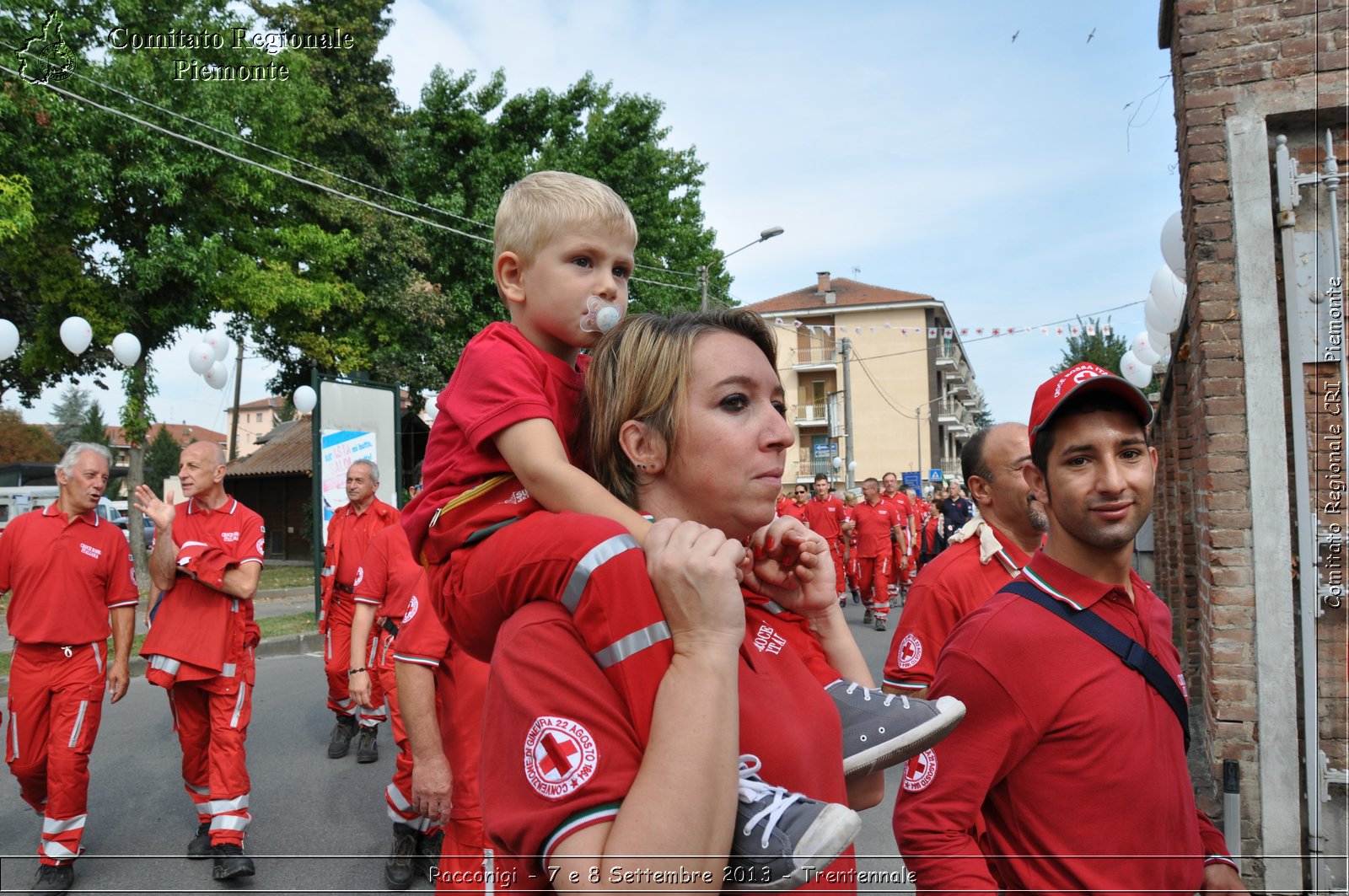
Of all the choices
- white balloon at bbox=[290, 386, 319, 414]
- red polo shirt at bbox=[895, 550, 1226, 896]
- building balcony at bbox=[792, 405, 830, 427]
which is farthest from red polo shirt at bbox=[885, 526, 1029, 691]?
building balcony at bbox=[792, 405, 830, 427]

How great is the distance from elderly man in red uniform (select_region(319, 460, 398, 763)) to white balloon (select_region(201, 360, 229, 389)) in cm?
980

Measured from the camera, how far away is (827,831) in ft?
3.76

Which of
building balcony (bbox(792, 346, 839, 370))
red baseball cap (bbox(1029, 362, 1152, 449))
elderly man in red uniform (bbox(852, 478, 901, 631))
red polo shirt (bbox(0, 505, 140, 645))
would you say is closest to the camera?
red baseball cap (bbox(1029, 362, 1152, 449))

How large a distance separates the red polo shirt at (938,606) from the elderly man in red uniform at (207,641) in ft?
12.8

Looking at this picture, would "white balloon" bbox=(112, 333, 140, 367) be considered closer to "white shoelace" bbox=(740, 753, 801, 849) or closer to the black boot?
the black boot

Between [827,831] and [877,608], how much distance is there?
1467 cm

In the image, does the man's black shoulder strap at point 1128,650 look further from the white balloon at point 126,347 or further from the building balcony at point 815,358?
the building balcony at point 815,358

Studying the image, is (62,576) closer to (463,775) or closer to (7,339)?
(463,775)

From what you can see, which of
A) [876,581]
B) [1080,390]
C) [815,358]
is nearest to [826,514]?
[876,581]

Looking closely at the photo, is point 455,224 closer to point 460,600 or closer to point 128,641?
point 128,641

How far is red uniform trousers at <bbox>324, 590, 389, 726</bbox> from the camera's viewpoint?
7.56m

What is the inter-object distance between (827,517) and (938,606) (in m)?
14.6

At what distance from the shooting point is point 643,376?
1.57 metres

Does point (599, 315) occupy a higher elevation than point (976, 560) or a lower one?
higher
